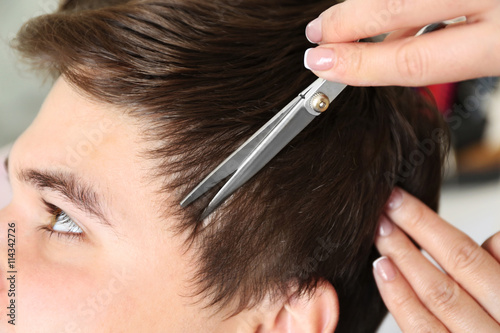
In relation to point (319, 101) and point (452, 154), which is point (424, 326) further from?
point (452, 154)

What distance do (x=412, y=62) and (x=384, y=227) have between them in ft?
1.25


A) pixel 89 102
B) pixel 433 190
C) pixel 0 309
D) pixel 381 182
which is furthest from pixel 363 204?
pixel 0 309

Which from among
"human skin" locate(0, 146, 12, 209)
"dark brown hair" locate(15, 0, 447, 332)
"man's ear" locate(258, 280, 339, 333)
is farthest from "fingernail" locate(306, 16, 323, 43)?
"human skin" locate(0, 146, 12, 209)

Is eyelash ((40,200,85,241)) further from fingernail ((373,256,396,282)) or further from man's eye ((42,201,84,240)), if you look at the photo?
fingernail ((373,256,396,282))

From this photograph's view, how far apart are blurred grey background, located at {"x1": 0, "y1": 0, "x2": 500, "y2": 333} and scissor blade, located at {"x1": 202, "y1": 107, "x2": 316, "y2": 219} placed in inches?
38.0

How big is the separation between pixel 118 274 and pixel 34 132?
10.6 inches

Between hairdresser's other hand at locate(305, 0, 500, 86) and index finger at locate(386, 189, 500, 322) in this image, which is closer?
hairdresser's other hand at locate(305, 0, 500, 86)

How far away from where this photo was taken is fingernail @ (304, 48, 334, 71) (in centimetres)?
55

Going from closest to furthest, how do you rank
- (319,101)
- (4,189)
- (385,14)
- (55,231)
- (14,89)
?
1. (385,14)
2. (319,101)
3. (55,231)
4. (4,189)
5. (14,89)

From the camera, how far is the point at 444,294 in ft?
2.50

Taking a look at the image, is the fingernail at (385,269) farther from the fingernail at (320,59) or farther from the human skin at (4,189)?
the human skin at (4,189)

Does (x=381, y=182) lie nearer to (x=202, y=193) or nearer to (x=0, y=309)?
(x=202, y=193)

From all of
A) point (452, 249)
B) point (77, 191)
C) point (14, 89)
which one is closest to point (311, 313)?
point (452, 249)

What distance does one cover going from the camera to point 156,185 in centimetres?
68
